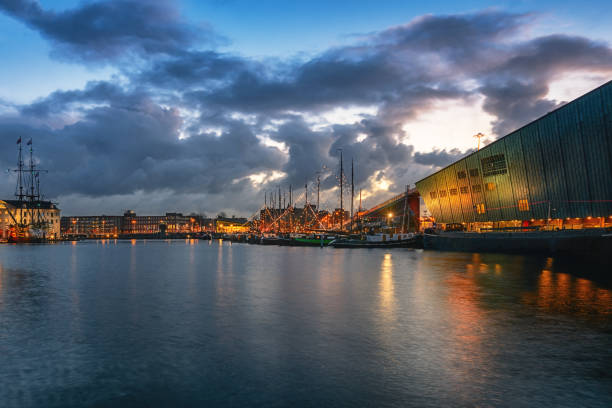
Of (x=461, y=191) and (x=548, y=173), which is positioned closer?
(x=548, y=173)

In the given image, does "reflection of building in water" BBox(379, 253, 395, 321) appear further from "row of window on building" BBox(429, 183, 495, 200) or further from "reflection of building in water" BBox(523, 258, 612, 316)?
"row of window on building" BBox(429, 183, 495, 200)

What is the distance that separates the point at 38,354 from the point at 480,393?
15.3 m

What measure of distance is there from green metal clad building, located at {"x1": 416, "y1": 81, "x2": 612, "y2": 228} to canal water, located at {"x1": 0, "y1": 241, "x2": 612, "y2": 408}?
4278 centimetres

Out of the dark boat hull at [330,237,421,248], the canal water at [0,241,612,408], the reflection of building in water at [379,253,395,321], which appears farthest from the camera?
the dark boat hull at [330,237,421,248]

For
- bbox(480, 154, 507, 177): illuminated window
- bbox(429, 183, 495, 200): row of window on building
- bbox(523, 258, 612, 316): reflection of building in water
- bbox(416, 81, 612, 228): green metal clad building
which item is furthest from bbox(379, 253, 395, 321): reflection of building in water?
bbox(429, 183, 495, 200): row of window on building

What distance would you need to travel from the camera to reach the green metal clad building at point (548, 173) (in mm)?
69750

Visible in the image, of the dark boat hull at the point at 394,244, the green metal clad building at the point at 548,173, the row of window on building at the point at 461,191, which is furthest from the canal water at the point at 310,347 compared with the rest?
the dark boat hull at the point at 394,244

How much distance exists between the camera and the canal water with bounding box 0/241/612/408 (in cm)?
1271

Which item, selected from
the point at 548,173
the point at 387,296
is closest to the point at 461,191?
the point at 548,173

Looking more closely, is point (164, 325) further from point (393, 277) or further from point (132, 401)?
point (393, 277)

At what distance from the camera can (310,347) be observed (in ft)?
59.1

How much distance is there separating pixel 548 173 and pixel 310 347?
74.8 m

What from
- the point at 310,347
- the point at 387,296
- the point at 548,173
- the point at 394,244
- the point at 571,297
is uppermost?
the point at 548,173

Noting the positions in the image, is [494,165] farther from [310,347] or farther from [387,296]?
[310,347]
